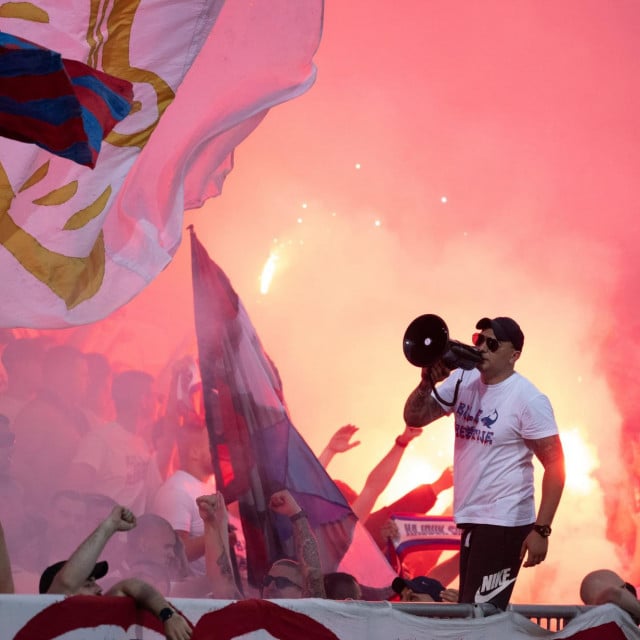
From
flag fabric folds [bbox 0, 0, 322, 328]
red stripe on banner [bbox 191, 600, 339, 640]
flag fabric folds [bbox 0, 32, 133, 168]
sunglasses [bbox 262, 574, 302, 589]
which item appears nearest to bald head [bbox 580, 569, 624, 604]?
red stripe on banner [bbox 191, 600, 339, 640]

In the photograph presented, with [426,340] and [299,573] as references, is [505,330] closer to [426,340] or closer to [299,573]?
[426,340]

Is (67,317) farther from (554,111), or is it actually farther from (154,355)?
(554,111)

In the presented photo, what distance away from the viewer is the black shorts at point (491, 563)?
11.2 feet

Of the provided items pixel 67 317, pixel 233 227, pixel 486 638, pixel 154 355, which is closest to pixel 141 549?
pixel 67 317

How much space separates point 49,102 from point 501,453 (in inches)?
72.9

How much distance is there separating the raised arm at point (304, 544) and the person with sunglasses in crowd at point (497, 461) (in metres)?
1.27

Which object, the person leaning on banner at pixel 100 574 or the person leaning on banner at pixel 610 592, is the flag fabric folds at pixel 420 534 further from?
the person leaning on banner at pixel 100 574

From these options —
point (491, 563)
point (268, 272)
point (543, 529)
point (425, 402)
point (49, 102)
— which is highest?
point (49, 102)

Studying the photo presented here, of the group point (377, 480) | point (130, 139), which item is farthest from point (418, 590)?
point (377, 480)

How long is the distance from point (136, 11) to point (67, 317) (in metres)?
1.36

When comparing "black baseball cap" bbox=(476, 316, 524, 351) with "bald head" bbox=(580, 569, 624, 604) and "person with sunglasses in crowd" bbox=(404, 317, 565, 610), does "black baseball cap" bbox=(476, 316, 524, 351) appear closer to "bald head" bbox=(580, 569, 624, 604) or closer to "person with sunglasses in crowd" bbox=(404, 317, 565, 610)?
"person with sunglasses in crowd" bbox=(404, 317, 565, 610)

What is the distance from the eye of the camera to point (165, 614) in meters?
2.48

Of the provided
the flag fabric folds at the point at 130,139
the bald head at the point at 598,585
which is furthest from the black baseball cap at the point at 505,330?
the flag fabric folds at the point at 130,139

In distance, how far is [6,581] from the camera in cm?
254
